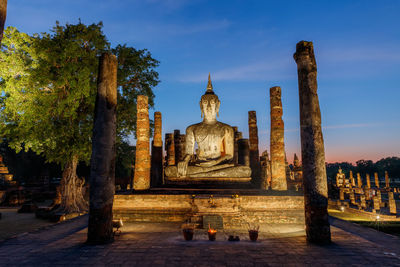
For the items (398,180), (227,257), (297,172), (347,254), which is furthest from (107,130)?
(398,180)

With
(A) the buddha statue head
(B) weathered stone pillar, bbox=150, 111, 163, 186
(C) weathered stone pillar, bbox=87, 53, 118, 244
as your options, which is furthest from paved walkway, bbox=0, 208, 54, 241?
(A) the buddha statue head

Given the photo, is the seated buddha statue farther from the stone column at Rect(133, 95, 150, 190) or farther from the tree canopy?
the tree canopy

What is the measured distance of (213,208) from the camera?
8.09m

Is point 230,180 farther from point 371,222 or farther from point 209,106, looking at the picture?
point 371,222

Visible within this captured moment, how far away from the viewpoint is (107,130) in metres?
6.65

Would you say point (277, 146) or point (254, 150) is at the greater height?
point (254, 150)

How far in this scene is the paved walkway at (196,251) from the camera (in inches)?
189

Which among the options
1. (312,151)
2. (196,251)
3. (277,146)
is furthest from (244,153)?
(196,251)

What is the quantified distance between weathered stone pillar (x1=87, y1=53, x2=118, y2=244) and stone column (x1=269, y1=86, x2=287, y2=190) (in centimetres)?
878

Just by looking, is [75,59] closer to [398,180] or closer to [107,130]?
[107,130]

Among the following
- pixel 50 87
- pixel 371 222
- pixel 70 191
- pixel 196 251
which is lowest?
pixel 371 222

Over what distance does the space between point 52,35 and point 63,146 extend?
5.86m

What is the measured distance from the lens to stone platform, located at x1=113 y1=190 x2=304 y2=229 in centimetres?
809

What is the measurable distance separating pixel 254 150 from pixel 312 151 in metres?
10.8
